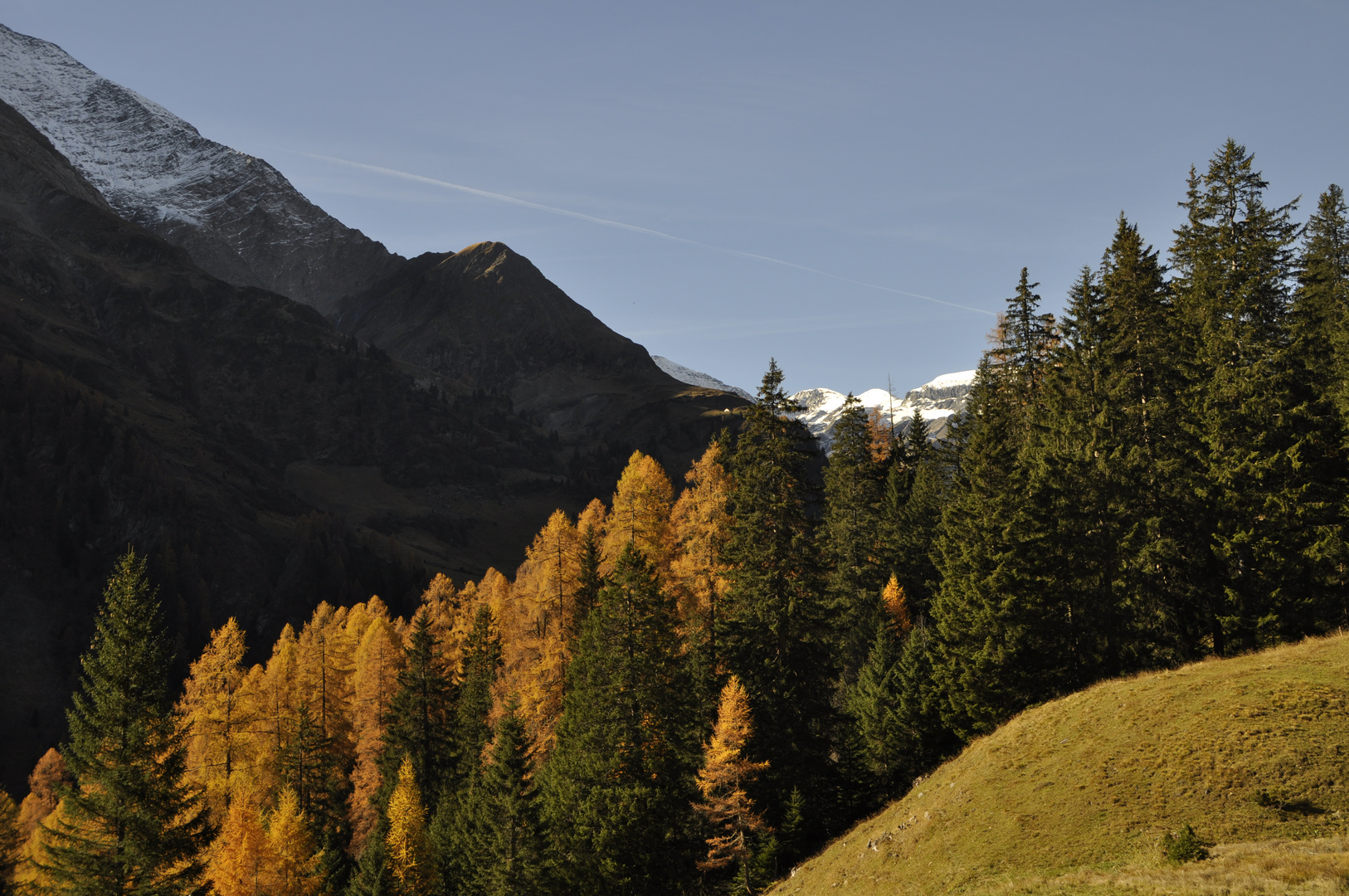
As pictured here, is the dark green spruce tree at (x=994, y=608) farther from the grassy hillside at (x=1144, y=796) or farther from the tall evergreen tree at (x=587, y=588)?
the tall evergreen tree at (x=587, y=588)

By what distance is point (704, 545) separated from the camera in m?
48.9

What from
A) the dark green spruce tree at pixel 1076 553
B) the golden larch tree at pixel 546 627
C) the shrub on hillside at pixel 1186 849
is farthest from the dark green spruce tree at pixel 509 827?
the shrub on hillside at pixel 1186 849

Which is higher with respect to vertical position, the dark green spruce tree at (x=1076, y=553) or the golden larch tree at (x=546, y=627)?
the dark green spruce tree at (x=1076, y=553)

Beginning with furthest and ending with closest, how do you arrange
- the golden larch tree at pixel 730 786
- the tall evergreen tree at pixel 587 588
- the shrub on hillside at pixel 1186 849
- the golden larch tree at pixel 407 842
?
1. the tall evergreen tree at pixel 587 588
2. the golden larch tree at pixel 407 842
3. the golden larch tree at pixel 730 786
4. the shrub on hillside at pixel 1186 849

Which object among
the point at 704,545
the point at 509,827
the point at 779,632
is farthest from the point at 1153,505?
the point at 509,827

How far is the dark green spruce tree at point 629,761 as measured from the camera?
38250 millimetres

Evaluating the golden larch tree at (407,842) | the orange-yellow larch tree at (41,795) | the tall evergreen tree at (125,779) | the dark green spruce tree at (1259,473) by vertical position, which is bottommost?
the orange-yellow larch tree at (41,795)

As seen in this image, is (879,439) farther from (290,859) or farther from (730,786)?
(290,859)

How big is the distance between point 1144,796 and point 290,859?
130ft

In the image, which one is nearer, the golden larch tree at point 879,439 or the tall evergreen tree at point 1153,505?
the tall evergreen tree at point 1153,505

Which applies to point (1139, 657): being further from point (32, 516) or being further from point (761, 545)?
point (32, 516)

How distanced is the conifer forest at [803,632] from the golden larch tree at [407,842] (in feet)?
0.40

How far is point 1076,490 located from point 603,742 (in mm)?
24453

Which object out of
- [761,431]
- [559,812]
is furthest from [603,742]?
[761,431]
